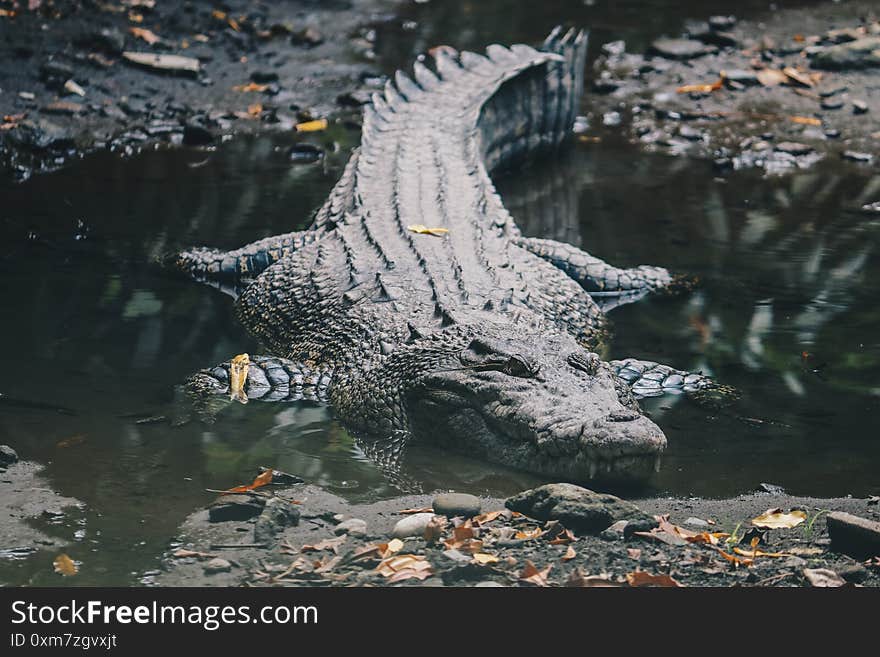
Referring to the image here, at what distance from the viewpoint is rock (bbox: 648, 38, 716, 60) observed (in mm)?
11578

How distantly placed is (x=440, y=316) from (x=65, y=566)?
2094mm

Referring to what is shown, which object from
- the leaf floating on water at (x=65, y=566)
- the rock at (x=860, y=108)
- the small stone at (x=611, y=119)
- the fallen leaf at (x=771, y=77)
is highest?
the fallen leaf at (x=771, y=77)

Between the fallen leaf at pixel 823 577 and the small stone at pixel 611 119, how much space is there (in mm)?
7549

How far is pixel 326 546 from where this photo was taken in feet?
11.6

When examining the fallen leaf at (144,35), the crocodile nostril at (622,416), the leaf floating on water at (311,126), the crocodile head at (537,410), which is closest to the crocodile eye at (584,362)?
the crocodile head at (537,410)

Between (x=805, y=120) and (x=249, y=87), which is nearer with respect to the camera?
(x=805, y=120)

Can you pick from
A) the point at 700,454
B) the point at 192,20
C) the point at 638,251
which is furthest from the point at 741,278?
the point at 192,20

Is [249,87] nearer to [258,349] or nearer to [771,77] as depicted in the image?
[771,77]

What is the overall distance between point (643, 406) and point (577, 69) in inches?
208

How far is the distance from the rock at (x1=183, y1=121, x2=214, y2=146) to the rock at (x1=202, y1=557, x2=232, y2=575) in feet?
21.9

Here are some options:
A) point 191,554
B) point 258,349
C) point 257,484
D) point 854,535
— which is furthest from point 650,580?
point 258,349

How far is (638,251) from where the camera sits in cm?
729

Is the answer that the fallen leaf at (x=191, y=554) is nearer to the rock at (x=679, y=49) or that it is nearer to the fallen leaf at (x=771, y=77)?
the fallen leaf at (x=771, y=77)

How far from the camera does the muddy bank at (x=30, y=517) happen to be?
3.44m
